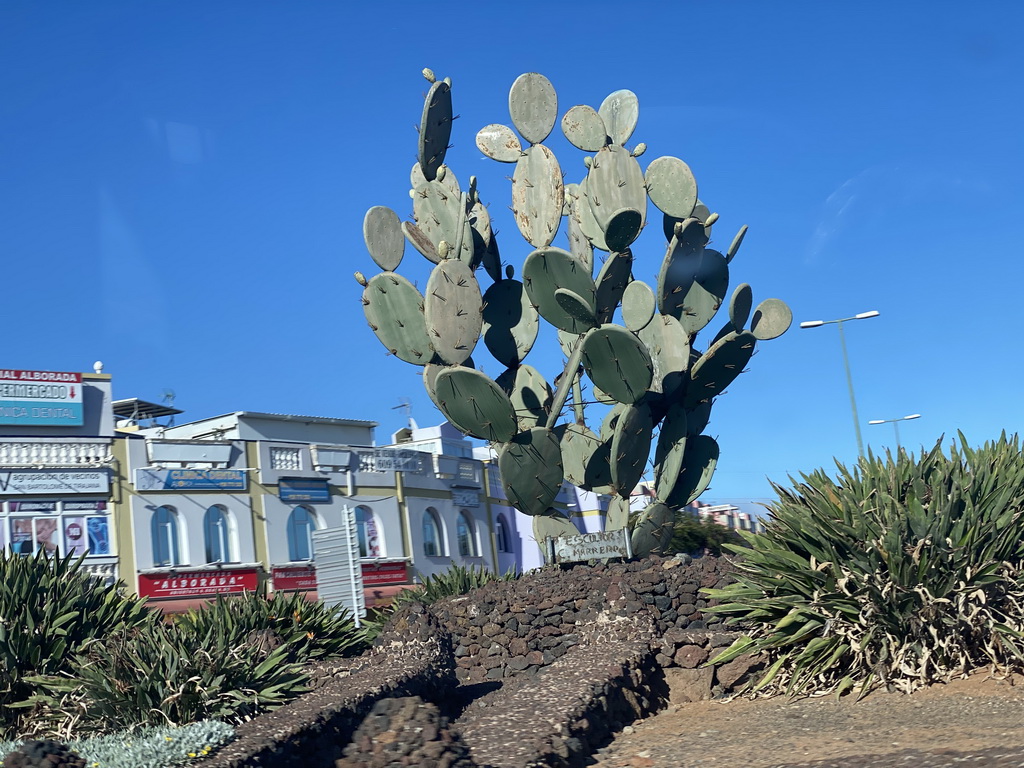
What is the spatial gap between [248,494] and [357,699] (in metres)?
23.9

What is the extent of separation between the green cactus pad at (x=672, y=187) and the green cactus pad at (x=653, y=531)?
4160 mm

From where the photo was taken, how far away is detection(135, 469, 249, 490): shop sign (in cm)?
2989

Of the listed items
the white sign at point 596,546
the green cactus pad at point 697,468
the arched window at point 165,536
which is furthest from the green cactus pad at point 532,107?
the arched window at point 165,536

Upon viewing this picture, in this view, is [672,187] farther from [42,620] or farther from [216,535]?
[216,535]

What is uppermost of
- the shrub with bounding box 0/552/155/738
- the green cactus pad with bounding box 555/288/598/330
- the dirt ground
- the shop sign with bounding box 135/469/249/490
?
the shop sign with bounding box 135/469/249/490

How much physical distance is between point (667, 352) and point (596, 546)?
2.97 meters

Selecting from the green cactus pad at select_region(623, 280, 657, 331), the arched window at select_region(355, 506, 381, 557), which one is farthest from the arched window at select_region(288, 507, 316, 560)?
the green cactus pad at select_region(623, 280, 657, 331)

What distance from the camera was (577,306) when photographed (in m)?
14.3

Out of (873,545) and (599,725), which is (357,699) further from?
(873,545)

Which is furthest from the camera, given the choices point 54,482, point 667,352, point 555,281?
point 54,482

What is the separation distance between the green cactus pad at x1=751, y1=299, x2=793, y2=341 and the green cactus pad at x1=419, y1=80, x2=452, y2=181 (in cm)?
524

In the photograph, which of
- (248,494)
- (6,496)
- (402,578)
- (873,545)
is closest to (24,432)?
(6,496)

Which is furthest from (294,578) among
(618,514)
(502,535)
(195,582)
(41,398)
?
(618,514)

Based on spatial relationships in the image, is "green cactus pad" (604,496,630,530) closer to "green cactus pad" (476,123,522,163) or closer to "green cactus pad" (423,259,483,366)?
"green cactus pad" (423,259,483,366)
